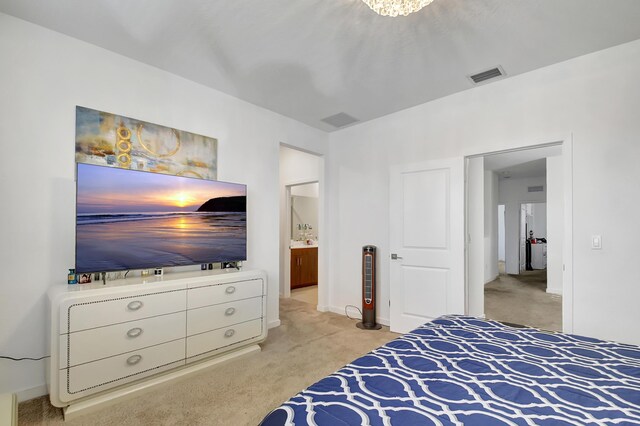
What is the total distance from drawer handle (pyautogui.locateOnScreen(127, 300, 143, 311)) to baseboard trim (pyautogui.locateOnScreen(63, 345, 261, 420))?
1.86 feet

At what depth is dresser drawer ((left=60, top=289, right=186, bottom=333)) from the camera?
1976 millimetres

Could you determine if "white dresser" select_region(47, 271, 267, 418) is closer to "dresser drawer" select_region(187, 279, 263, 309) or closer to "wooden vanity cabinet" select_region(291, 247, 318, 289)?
"dresser drawer" select_region(187, 279, 263, 309)

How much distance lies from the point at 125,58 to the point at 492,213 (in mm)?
7436

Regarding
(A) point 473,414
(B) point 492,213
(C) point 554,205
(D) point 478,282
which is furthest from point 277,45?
(B) point 492,213

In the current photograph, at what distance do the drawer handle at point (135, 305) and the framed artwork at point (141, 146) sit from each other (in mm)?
1191

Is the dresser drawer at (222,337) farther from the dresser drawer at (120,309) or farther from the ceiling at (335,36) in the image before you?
the ceiling at (335,36)

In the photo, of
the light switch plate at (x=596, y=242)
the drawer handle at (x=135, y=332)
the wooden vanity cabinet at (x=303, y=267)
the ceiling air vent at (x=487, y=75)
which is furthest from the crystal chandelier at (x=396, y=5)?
the wooden vanity cabinet at (x=303, y=267)

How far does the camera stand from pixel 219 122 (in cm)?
336

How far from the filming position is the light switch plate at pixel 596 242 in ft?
8.29

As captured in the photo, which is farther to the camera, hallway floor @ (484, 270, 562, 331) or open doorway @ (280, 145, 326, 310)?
open doorway @ (280, 145, 326, 310)

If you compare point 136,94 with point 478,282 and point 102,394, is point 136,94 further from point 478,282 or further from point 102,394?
point 478,282

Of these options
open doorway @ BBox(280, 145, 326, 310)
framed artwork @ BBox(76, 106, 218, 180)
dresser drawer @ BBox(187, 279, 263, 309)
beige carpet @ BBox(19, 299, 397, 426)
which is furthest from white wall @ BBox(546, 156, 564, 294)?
framed artwork @ BBox(76, 106, 218, 180)

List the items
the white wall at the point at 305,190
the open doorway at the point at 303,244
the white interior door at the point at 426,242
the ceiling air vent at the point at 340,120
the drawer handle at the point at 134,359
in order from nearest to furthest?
the drawer handle at the point at 134,359
the white interior door at the point at 426,242
the ceiling air vent at the point at 340,120
the open doorway at the point at 303,244
the white wall at the point at 305,190

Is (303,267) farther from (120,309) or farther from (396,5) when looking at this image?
(396,5)
